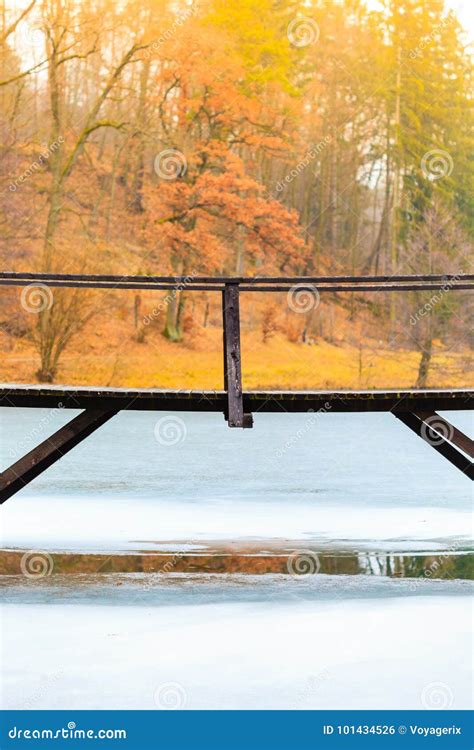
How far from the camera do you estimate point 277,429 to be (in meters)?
24.4

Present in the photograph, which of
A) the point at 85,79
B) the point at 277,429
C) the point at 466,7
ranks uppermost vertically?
the point at 466,7

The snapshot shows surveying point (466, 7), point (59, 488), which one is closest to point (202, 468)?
point (59, 488)

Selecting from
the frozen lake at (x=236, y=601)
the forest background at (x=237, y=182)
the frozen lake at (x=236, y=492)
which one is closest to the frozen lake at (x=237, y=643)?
the frozen lake at (x=236, y=601)

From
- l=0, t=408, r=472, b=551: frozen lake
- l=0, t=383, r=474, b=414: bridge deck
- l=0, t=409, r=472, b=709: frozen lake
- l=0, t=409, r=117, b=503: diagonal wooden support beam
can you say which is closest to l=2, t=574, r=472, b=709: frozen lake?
l=0, t=409, r=472, b=709: frozen lake

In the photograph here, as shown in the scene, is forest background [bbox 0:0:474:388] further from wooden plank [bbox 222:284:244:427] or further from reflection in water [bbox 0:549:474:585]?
wooden plank [bbox 222:284:244:427]

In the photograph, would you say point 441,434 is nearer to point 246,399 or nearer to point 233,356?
point 246,399

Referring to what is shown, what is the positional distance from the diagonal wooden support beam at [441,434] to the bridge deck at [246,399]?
0.36ft

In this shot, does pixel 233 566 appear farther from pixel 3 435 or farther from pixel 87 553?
pixel 3 435

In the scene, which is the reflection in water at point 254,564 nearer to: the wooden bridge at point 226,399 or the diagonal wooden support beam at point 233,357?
the wooden bridge at point 226,399

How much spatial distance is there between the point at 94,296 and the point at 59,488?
20912 mm

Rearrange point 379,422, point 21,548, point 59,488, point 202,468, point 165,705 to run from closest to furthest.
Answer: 1. point 165,705
2. point 21,548
3. point 59,488
4. point 202,468
5. point 379,422

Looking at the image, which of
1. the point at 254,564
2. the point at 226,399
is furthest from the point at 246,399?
the point at 254,564

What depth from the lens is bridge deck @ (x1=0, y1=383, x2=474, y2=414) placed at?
9.95 meters

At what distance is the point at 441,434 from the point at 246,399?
1.51m
